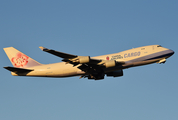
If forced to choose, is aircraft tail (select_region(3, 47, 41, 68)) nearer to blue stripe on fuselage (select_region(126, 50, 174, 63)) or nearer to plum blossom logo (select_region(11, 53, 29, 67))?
plum blossom logo (select_region(11, 53, 29, 67))

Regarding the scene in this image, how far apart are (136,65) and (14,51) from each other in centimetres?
2318

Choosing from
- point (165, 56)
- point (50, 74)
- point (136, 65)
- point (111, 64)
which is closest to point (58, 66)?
point (50, 74)

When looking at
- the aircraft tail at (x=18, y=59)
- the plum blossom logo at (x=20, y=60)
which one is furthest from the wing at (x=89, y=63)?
the plum blossom logo at (x=20, y=60)

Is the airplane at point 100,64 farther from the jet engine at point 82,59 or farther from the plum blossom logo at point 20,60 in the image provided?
the plum blossom logo at point 20,60

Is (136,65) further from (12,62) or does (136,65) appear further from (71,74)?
(12,62)

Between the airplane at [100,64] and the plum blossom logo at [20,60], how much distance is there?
1.83 m

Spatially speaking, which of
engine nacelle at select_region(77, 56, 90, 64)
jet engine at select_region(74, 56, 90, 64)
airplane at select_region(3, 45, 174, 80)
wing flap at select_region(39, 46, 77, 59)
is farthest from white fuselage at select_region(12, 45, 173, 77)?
wing flap at select_region(39, 46, 77, 59)

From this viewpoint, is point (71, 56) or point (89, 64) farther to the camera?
point (89, 64)

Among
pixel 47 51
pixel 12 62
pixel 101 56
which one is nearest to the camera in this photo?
pixel 47 51

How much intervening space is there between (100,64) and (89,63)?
1942 millimetres

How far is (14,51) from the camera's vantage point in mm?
47406

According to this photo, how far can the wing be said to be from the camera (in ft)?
121

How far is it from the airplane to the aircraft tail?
1213 millimetres

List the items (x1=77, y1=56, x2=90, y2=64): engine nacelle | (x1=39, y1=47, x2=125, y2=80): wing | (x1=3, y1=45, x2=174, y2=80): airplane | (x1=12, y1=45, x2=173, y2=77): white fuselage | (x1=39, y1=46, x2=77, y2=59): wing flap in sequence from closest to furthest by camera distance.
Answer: (x1=39, y1=46, x2=77, y2=59): wing flap → (x1=39, y1=47, x2=125, y2=80): wing → (x1=77, y1=56, x2=90, y2=64): engine nacelle → (x1=3, y1=45, x2=174, y2=80): airplane → (x1=12, y1=45, x2=173, y2=77): white fuselage
